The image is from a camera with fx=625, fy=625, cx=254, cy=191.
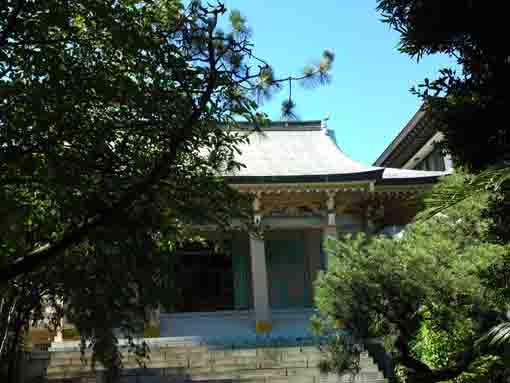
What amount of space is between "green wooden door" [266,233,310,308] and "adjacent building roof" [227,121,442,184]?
243 centimetres

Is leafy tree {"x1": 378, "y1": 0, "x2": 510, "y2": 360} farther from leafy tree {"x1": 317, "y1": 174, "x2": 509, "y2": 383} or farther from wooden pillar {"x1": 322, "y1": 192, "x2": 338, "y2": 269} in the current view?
wooden pillar {"x1": 322, "y1": 192, "x2": 338, "y2": 269}

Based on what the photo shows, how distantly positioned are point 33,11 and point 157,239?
2942mm

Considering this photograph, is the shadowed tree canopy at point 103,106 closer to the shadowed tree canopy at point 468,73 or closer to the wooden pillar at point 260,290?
the shadowed tree canopy at point 468,73

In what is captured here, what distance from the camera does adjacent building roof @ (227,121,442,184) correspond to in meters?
17.1

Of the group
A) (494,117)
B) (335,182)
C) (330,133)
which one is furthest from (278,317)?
(494,117)

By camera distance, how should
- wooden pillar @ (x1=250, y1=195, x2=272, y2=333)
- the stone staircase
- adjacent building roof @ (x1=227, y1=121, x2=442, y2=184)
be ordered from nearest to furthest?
the stone staircase
wooden pillar @ (x1=250, y1=195, x2=272, y2=333)
adjacent building roof @ (x1=227, y1=121, x2=442, y2=184)

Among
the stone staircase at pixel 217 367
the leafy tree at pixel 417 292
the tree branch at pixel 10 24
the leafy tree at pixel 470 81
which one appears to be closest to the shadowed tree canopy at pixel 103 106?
the tree branch at pixel 10 24

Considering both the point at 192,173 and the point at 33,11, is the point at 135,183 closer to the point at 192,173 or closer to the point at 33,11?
the point at 192,173

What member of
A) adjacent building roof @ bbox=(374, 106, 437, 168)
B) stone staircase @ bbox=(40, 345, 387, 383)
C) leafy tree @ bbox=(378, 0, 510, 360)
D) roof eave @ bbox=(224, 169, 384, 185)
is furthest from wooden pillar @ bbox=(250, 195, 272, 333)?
leafy tree @ bbox=(378, 0, 510, 360)

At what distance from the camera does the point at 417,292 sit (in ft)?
29.8

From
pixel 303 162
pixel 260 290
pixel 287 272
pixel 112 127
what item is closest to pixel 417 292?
pixel 112 127

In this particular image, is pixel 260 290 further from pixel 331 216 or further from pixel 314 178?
pixel 314 178

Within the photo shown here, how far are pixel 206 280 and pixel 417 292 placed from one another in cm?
1123

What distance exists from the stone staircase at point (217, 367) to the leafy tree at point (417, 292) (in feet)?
9.53
